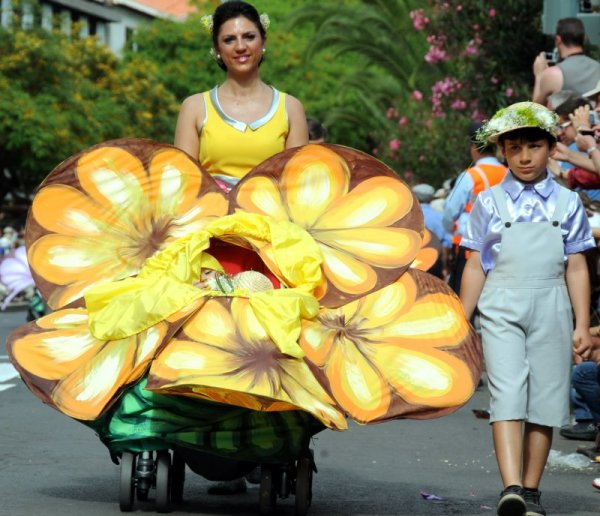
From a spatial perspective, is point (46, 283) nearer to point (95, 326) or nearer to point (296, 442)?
point (95, 326)

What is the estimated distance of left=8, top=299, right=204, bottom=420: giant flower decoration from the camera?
6.27 metres

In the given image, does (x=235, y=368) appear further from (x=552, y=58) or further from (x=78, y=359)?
(x=552, y=58)

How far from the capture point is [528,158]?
682cm

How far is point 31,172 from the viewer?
152ft

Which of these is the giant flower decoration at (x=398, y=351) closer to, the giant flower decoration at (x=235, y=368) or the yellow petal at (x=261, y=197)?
the giant flower decoration at (x=235, y=368)

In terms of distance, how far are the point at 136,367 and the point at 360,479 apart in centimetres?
207

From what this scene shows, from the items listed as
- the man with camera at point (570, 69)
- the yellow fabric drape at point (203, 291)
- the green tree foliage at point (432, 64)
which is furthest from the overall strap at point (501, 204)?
the green tree foliage at point (432, 64)

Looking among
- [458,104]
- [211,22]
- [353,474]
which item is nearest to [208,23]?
[211,22]

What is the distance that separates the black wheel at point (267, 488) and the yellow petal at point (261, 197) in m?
1.04

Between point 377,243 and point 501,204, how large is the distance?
542 millimetres

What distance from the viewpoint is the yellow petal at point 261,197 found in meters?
6.82

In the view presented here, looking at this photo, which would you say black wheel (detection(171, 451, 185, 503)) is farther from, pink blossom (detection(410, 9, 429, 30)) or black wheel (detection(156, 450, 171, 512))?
pink blossom (detection(410, 9, 429, 30))

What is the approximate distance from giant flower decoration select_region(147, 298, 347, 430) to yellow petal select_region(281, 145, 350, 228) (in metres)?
0.75

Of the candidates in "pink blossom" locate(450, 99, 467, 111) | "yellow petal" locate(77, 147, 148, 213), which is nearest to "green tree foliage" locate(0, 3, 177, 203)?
"pink blossom" locate(450, 99, 467, 111)
